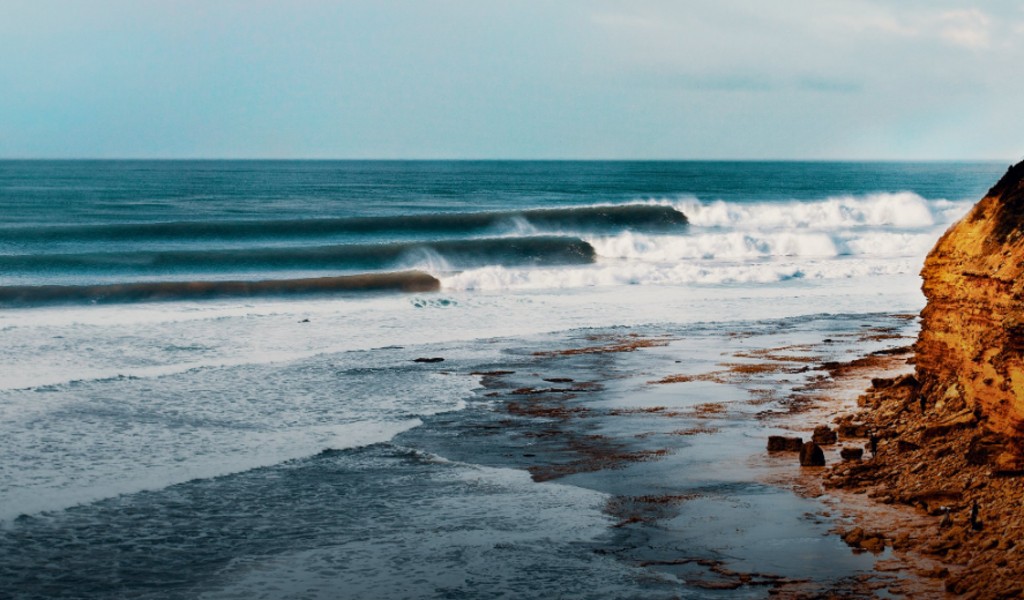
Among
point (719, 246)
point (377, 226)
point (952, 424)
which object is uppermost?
point (952, 424)

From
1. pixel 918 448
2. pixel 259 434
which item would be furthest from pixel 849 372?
pixel 259 434

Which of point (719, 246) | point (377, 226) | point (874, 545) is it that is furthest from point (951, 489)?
point (377, 226)

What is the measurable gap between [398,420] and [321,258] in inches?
869

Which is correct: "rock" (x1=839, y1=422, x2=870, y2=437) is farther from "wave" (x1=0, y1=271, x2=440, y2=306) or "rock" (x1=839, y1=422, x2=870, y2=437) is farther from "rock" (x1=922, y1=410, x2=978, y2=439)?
"wave" (x1=0, y1=271, x2=440, y2=306)

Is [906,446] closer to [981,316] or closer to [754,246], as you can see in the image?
[981,316]

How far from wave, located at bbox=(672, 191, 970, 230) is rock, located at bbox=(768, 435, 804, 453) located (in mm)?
37059

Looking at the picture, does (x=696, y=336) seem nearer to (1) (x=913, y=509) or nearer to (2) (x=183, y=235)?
(1) (x=913, y=509)

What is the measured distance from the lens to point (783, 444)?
1078 centimetres

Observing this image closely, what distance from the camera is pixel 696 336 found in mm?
19094

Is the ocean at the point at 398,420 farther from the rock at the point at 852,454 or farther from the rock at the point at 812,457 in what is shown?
the rock at the point at 852,454

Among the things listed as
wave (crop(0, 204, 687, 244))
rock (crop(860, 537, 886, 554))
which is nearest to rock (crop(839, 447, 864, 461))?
rock (crop(860, 537, 886, 554))

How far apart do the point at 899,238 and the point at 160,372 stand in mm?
30436

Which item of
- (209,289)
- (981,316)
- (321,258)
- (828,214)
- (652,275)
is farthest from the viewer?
(828,214)

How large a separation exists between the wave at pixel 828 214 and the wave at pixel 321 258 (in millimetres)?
12964
